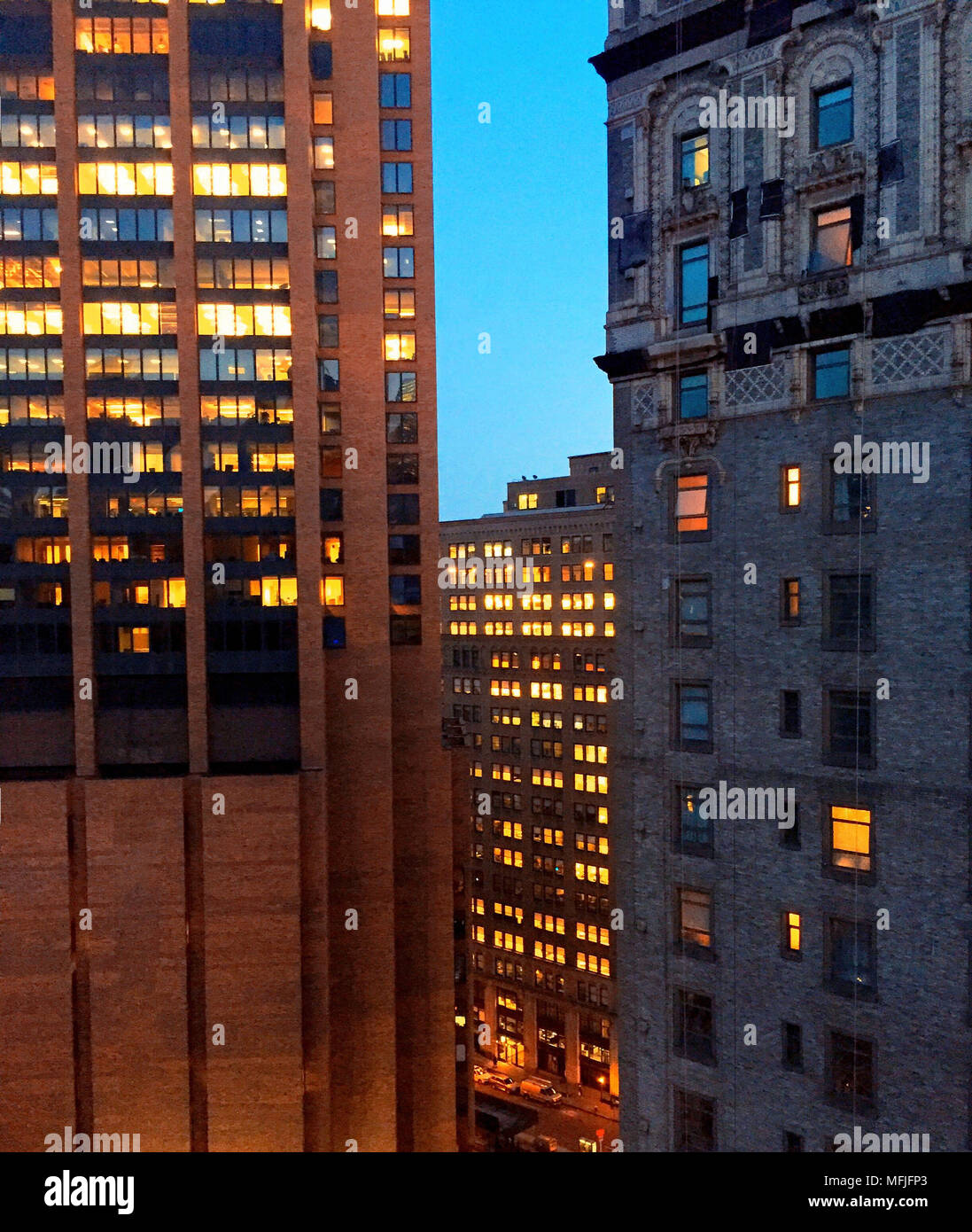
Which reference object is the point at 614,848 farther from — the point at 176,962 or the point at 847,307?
the point at 176,962

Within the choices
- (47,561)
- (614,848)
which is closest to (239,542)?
(47,561)

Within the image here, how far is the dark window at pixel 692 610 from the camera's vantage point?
68.9 ft

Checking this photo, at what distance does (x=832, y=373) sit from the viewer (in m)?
19.2

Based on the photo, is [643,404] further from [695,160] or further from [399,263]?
[399,263]

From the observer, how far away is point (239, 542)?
47312 millimetres

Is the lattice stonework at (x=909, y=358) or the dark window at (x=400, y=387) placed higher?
the dark window at (x=400, y=387)

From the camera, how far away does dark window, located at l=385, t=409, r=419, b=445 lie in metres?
50.4

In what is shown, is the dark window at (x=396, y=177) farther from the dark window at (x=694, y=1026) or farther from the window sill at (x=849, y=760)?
the dark window at (x=694, y=1026)

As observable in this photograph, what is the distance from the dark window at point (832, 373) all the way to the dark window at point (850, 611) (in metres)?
4.23

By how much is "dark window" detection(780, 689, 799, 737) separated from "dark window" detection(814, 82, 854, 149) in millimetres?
12767

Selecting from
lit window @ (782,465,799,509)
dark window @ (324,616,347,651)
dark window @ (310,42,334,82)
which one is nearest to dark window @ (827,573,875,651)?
lit window @ (782,465,799,509)

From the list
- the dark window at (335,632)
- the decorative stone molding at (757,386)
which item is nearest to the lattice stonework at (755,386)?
the decorative stone molding at (757,386)
